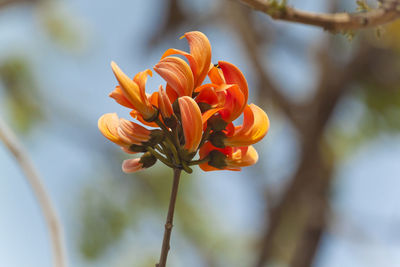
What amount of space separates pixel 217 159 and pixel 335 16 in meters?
0.38

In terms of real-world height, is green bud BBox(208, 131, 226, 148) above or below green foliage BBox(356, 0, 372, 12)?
below

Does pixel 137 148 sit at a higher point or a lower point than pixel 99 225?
higher

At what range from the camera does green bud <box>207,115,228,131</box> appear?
0.42m

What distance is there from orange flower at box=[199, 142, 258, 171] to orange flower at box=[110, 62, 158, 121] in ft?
0.22

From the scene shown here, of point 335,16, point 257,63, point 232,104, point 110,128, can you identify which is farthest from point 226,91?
point 257,63

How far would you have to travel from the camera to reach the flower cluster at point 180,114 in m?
0.40

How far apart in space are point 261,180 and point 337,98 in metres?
0.72

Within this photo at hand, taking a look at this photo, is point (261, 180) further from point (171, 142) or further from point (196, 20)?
point (171, 142)

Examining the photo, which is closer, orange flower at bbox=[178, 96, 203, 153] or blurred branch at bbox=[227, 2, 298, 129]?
orange flower at bbox=[178, 96, 203, 153]

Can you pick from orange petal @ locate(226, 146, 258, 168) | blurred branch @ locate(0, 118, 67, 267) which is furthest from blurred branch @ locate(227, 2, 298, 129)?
orange petal @ locate(226, 146, 258, 168)

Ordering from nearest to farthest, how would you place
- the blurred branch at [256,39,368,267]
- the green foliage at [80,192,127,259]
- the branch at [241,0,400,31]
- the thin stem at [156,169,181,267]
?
the thin stem at [156,169,181,267], the branch at [241,0,400,31], the blurred branch at [256,39,368,267], the green foliage at [80,192,127,259]

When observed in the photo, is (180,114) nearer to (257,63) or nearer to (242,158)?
(242,158)

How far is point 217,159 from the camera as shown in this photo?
1.40 feet

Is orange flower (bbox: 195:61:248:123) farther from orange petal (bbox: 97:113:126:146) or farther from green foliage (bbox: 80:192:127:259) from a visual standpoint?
green foliage (bbox: 80:192:127:259)
